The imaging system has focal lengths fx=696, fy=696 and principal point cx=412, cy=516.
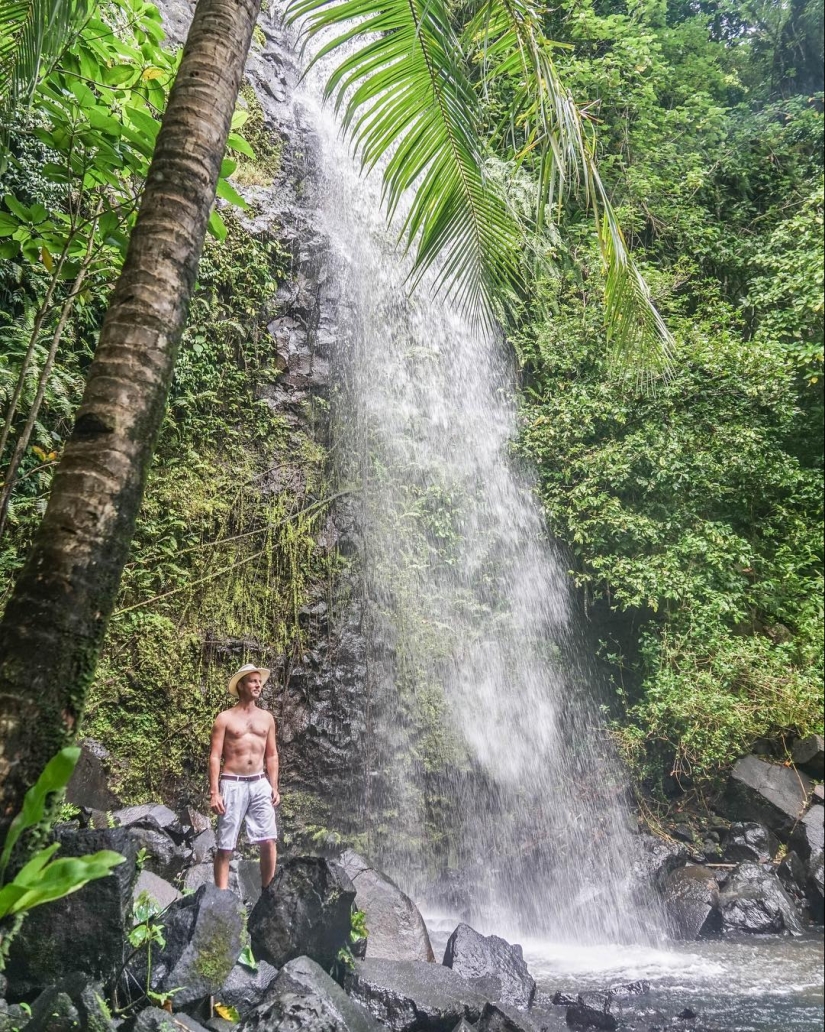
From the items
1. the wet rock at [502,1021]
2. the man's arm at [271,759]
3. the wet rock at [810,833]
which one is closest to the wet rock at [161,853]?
the man's arm at [271,759]

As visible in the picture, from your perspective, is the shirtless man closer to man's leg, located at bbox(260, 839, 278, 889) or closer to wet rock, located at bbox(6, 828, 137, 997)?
man's leg, located at bbox(260, 839, 278, 889)

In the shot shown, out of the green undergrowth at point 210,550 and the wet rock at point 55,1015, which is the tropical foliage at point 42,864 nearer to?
the wet rock at point 55,1015

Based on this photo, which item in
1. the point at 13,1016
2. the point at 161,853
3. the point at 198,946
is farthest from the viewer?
the point at 161,853

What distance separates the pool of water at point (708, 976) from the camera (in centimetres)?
444

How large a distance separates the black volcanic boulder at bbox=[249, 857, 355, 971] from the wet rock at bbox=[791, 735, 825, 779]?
592cm

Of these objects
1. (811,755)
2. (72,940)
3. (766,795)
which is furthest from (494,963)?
(811,755)

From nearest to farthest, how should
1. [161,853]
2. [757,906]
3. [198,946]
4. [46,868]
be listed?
[46,868], [198,946], [161,853], [757,906]

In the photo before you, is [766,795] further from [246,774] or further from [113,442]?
[113,442]

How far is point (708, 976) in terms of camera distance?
5254 mm

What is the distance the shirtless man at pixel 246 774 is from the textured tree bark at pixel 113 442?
310 cm

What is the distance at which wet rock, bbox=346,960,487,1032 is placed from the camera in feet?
12.0

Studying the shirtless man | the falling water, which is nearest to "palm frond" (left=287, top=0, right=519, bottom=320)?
the falling water

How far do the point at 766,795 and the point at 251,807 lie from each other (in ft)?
19.2

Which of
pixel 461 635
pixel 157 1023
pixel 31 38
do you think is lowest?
pixel 157 1023
